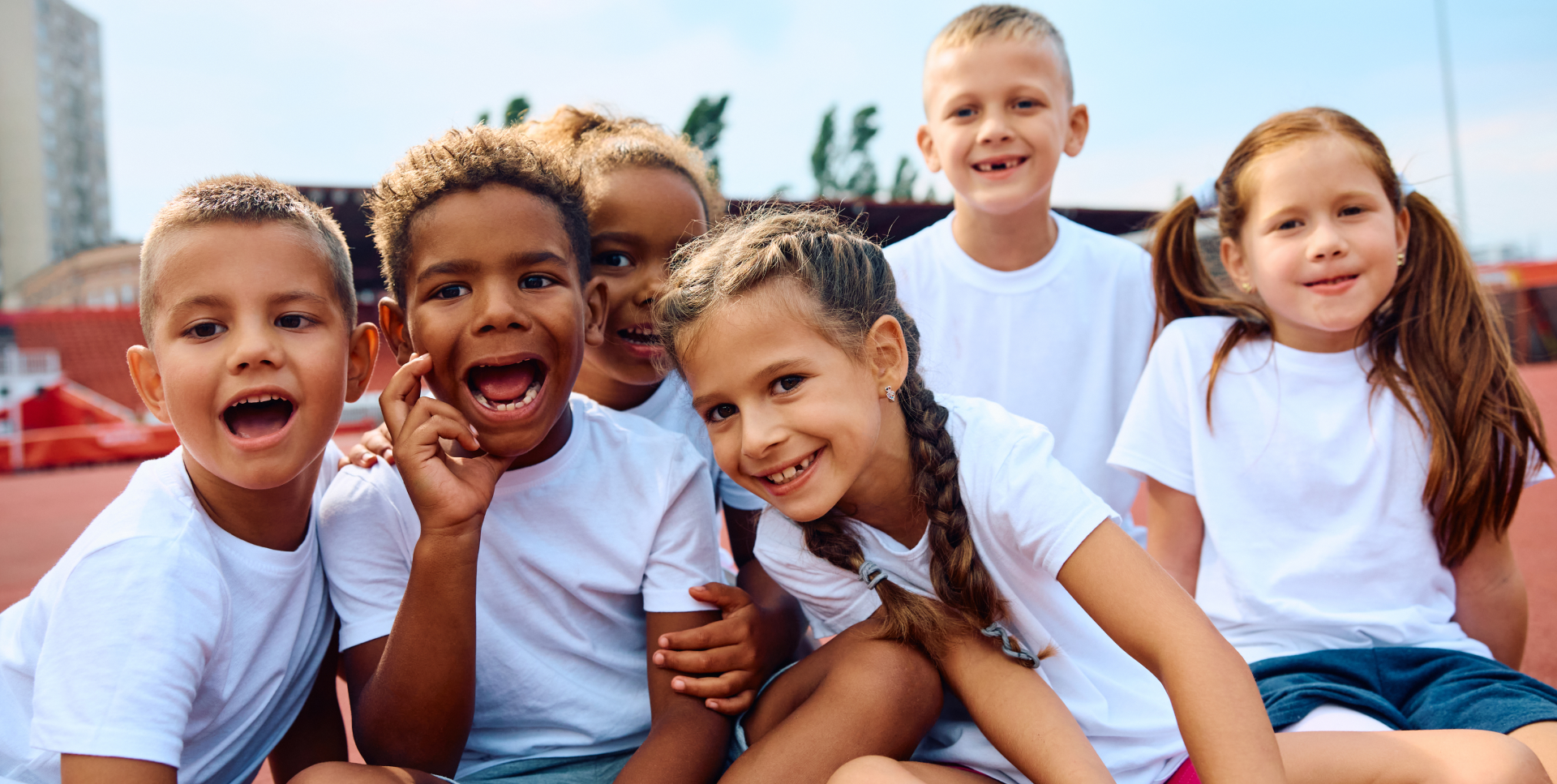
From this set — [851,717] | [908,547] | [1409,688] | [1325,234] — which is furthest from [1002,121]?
[851,717]

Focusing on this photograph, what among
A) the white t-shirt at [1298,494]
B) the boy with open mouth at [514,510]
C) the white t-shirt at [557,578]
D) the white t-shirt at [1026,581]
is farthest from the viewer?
the white t-shirt at [1298,494]

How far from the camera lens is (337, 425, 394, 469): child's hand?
179 centimetres

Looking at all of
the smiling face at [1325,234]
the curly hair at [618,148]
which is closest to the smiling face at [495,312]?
the curly hair at [618,148]

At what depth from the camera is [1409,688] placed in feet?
5.82

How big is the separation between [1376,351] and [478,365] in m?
1.96

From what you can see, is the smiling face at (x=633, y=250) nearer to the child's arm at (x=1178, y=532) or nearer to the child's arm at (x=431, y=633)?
the child's arm at (x=431, y=633)

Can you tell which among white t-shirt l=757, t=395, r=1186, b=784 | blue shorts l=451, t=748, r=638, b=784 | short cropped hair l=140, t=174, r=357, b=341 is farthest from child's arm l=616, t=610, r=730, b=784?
short cropped hair l=140, t=174, r=357, b=341

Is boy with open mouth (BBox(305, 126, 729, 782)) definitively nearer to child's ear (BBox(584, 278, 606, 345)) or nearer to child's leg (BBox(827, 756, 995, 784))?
child's ear (BBox(584, 278, 606, 345))

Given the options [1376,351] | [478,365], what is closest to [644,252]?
[478,365]

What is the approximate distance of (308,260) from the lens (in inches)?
61.7

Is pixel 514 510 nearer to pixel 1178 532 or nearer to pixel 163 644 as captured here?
pixel 163 644

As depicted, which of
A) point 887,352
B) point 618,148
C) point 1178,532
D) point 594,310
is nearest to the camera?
point 887,352

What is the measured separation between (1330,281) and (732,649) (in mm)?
1522

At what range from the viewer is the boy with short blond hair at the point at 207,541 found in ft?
4.26
